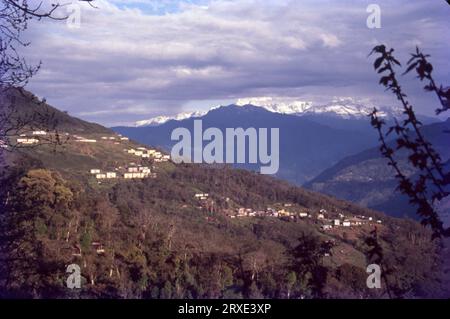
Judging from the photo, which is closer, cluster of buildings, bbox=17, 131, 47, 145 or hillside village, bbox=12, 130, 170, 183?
cluster of buildings, bbox=17, 131, 47, 145

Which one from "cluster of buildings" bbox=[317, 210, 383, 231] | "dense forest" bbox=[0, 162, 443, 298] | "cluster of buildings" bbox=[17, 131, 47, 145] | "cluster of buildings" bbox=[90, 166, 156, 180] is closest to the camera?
"dense forest" bbox=[0, 162, 443, 298]

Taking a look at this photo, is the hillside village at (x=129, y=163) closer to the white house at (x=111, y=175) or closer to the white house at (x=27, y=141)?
the white house at (x=111, y=175)

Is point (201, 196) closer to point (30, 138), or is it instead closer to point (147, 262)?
point (147, 262)

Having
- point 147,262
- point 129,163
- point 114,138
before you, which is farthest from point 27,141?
point 114,138

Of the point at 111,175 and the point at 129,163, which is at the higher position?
the point at 129,163

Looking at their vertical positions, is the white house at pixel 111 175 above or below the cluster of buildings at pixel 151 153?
below

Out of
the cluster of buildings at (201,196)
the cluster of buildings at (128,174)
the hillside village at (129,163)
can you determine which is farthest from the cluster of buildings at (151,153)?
the cluster of buildings at (201,196)

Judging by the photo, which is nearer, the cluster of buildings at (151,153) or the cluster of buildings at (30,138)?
the cluster of buildings at (30,138)

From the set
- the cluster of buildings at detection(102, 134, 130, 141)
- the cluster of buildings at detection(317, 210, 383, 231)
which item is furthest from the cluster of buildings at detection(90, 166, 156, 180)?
the cluster of buildings at detection(317, 210, 383, 231)

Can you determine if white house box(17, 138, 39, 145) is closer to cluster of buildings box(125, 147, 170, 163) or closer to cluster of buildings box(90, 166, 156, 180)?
cluster of buildings box(90, 166, 156, 180)

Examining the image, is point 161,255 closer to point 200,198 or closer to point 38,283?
point 38,283
